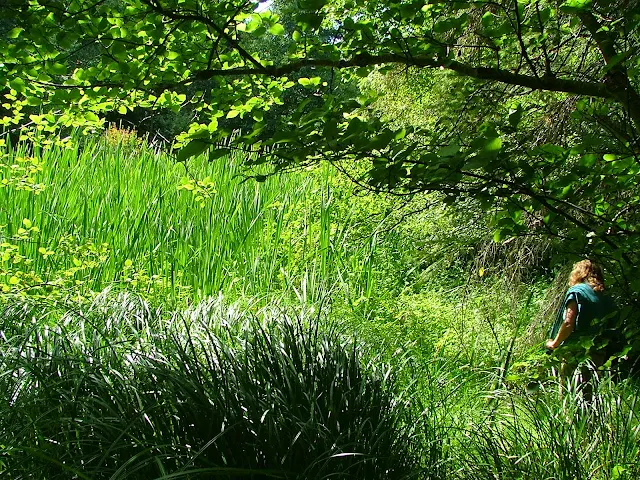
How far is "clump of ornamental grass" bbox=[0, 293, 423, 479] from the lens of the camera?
2.30 meters

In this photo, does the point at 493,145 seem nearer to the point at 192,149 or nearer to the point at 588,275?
the point at 192,149

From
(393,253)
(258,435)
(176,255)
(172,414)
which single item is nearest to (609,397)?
(258,435)

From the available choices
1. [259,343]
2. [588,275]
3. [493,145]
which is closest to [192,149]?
[493,145]

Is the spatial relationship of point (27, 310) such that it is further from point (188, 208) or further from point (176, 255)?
point (188, 208)

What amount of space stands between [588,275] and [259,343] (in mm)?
2410

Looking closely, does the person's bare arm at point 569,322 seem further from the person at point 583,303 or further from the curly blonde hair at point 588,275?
the curly blonde hair at point 588,275

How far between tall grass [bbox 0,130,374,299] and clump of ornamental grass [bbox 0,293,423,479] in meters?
2.06

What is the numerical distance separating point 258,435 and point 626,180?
4.87 feet

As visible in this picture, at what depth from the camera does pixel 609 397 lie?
344 cm

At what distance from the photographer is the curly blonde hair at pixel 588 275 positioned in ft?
14.8

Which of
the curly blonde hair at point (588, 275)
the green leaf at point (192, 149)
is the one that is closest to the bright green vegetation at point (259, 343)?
the green leaf at point (192, 149)

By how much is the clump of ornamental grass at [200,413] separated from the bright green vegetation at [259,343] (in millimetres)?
12

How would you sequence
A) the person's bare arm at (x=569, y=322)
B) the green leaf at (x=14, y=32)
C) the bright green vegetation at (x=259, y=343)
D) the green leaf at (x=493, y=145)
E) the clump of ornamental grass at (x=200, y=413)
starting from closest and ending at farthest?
1. the green leaf at (x=493, y=145)
2. the green leaf at (x=14, y=32)
3. the clump of ornamental grass at (x=200, y=413)
4. the bright green vegetation at (x=259, y=343)
5. the person's bare arm at (x=569, y=322)

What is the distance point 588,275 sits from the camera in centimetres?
457
